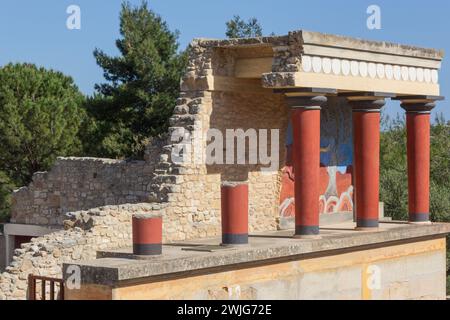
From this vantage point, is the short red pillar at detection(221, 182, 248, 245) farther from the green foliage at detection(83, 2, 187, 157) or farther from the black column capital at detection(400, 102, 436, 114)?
the green foliage at detection(83, 2, 187, 157)

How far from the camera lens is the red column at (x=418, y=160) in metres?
19.9

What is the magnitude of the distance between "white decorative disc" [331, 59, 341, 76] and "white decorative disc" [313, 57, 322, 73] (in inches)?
16.4

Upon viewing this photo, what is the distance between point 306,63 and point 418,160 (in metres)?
4.77

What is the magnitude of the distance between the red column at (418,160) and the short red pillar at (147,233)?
27.4ft

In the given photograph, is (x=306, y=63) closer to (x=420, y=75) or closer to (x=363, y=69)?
(x=363, y=69)

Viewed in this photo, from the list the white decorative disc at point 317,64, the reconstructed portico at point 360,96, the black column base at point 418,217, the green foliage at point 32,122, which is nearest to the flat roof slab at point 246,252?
the black column base at point 418,217

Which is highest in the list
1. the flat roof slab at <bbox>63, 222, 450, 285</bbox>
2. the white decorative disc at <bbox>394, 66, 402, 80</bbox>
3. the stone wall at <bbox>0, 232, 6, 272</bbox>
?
the white decorative disc at <bbox>394, 66, 402, 80</bbox>

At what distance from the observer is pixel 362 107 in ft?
59.8

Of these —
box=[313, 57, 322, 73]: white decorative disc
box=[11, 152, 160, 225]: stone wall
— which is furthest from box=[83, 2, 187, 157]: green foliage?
box=[313, 57, 322, 73]: white decorative disc

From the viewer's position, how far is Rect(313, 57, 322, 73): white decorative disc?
16.5 meters

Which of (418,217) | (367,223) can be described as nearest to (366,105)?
(367,223)

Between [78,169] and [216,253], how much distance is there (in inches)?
278
